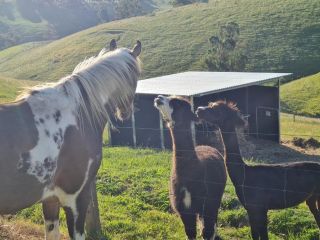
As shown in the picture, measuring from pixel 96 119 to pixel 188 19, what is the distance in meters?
55.0

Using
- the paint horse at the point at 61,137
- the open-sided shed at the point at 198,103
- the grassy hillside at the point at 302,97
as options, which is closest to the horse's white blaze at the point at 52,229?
the paint horse at the point at 61,137

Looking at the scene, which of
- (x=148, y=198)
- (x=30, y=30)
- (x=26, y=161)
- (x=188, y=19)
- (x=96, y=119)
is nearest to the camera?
(x=26, y=161)

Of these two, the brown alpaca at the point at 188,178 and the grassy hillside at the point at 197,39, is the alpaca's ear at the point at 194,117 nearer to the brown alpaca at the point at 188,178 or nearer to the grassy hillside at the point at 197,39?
the brown alpaca at the point at 188,178

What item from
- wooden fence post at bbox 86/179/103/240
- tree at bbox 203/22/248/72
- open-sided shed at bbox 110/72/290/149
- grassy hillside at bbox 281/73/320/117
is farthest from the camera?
tree at bbox 203/22/248/72

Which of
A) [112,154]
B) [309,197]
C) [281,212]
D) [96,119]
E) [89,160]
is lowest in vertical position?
[112,154]

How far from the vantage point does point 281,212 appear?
22.6 feet

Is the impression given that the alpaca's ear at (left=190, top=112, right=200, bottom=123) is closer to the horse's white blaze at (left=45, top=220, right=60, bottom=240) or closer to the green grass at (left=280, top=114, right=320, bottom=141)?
the horse's white blaze at (left=45, top=220, right=60, bottom=240)

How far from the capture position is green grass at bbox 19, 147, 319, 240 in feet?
20.8

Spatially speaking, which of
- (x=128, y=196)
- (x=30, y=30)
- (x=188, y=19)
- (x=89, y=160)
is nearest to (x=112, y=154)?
(x=128, y=196)

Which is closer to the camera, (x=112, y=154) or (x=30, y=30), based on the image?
(x=112, y=154)

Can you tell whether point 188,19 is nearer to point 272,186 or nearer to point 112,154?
point 112,154

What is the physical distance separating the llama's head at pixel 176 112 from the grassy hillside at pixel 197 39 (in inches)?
1501

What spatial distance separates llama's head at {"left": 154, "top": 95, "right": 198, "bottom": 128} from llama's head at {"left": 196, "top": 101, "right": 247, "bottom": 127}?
0.17 metres

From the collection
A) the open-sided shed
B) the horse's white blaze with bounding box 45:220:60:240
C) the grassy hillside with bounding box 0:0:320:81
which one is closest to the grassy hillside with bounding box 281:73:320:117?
the grassy hillside with bounding box 0:0:320:81
